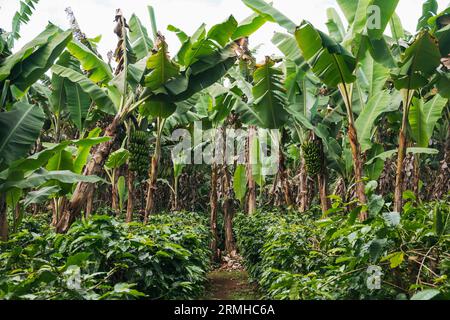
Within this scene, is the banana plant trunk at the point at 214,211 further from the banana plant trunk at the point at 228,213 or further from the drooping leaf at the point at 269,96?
the drooping leaf at the point at 269,96

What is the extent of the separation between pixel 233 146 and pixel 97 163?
17.6 feet

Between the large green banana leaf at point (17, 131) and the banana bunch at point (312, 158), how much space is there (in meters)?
3.76

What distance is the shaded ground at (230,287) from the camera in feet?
21.3

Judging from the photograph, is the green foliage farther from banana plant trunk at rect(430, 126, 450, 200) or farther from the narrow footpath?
banana plant trunk at rect(430, 126, 450, 200)

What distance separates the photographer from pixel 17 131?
3.84 m

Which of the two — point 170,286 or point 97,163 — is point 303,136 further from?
point 170,286

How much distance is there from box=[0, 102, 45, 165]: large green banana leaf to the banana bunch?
148 inches

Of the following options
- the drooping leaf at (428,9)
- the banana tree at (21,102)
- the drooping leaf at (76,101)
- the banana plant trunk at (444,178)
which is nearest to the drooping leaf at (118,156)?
the drooping leaf at (76,101)

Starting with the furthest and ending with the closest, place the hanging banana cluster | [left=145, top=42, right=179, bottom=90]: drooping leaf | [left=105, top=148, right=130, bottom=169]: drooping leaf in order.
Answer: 1. the hanging banana cluster
2. [left=105, top=148, right=130, bottom=169]: drooping leaf
3. [left=145, top=42, right=179, bottom=90]: drooping leaf

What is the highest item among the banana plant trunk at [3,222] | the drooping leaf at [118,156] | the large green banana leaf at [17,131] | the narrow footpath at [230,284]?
the large green banana leaf at [17,131]

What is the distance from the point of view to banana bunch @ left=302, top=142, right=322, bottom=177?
616cm

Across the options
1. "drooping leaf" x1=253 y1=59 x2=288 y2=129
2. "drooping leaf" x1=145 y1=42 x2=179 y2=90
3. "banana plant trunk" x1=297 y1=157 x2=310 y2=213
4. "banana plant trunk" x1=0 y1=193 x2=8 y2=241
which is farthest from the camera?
"banana plant trunk" x1=297 y1=157 x2=310 y2=213

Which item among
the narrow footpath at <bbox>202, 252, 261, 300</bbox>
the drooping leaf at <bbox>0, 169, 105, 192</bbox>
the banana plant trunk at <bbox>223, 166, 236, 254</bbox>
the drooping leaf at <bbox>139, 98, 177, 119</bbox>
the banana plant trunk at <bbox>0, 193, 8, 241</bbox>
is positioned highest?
the drooping leaf at <bbox>139, 98, 177, 119</bbox>

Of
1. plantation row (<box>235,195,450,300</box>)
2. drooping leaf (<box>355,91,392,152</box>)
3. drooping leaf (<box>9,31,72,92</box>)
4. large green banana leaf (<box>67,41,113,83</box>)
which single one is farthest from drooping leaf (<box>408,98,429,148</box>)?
drooping leaf (<box>9,31,72,92</box>)
